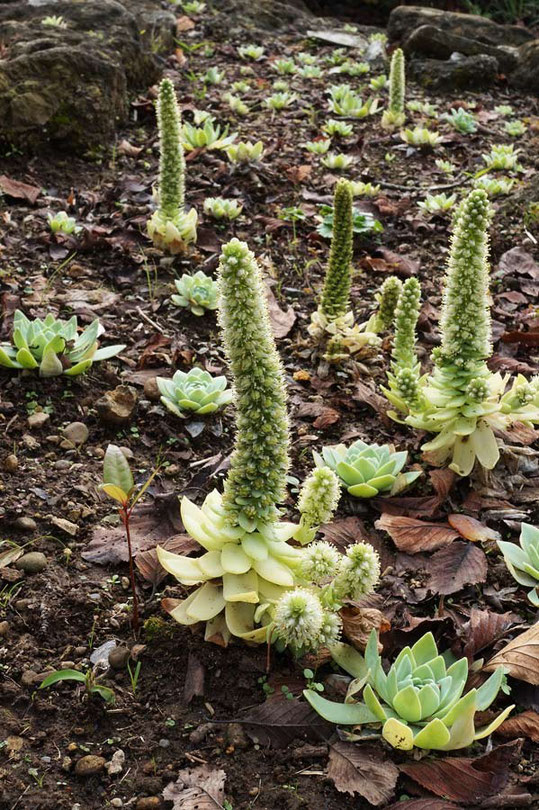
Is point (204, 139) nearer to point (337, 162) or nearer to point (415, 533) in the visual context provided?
point (337, 162)

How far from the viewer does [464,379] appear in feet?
11.1

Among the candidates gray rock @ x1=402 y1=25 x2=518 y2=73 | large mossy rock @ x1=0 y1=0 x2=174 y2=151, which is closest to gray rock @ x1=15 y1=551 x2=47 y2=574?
large mossy rock @ x1=0 y1=0 x2=174 y2=151

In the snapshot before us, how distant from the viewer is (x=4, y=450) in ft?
11.7

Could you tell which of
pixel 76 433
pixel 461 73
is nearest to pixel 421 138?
pixel 461 73

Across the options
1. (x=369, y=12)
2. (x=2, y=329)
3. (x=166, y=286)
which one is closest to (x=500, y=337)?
(x=166, y=286)

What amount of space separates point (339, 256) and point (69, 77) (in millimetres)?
3301

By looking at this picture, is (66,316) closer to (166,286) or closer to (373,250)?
(166,286)

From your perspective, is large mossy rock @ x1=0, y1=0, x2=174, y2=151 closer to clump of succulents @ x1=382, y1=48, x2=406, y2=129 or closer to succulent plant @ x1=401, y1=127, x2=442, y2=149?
clump of succulents @ x1=382, y1=48, x2=406, y2=129

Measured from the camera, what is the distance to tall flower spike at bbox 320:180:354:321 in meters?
3.99

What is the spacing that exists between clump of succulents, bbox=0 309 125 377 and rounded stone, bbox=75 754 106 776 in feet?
6.42

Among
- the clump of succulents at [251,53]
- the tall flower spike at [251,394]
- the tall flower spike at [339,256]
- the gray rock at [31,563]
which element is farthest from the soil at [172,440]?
the clump of succulents at [251,53]

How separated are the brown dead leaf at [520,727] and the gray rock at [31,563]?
1.71 meters

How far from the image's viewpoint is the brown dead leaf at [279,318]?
4656 mm

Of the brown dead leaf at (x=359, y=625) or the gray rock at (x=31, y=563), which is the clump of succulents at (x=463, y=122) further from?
the gray rock at (x=31, y=563)
